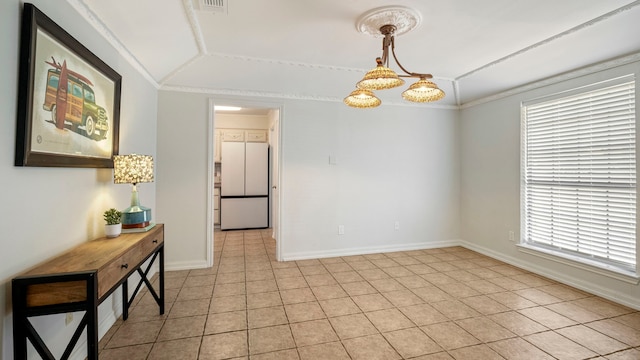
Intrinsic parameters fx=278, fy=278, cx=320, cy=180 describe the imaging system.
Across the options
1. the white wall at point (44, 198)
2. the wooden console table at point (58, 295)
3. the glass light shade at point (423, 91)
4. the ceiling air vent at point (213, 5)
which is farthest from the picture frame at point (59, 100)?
the glass light shade at point (423, 91)

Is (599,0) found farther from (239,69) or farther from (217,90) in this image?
(217,90)

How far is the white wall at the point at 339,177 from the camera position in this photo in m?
3.44

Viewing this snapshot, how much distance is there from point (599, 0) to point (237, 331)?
3635mm

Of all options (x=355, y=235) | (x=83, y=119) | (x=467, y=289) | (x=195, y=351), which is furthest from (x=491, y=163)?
(x=83, y=119)

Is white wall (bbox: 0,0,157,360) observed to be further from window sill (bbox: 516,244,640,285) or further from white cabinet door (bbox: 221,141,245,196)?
window sill (bbox: 516,244,640,285)

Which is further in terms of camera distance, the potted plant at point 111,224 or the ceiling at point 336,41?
the ceiling at point 336,41

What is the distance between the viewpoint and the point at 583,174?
2.94m

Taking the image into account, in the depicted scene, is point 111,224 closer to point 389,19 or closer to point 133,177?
point 133,177

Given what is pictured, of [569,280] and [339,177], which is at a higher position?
[339,177]

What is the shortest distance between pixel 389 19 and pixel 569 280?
3296 millimetres

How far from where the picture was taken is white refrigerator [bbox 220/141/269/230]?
227 inches

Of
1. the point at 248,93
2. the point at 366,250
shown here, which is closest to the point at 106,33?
the point at 248,93

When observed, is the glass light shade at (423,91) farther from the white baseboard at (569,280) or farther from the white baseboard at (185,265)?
A: the white baseboard at (185,265)

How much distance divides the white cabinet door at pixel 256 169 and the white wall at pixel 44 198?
347 cm
